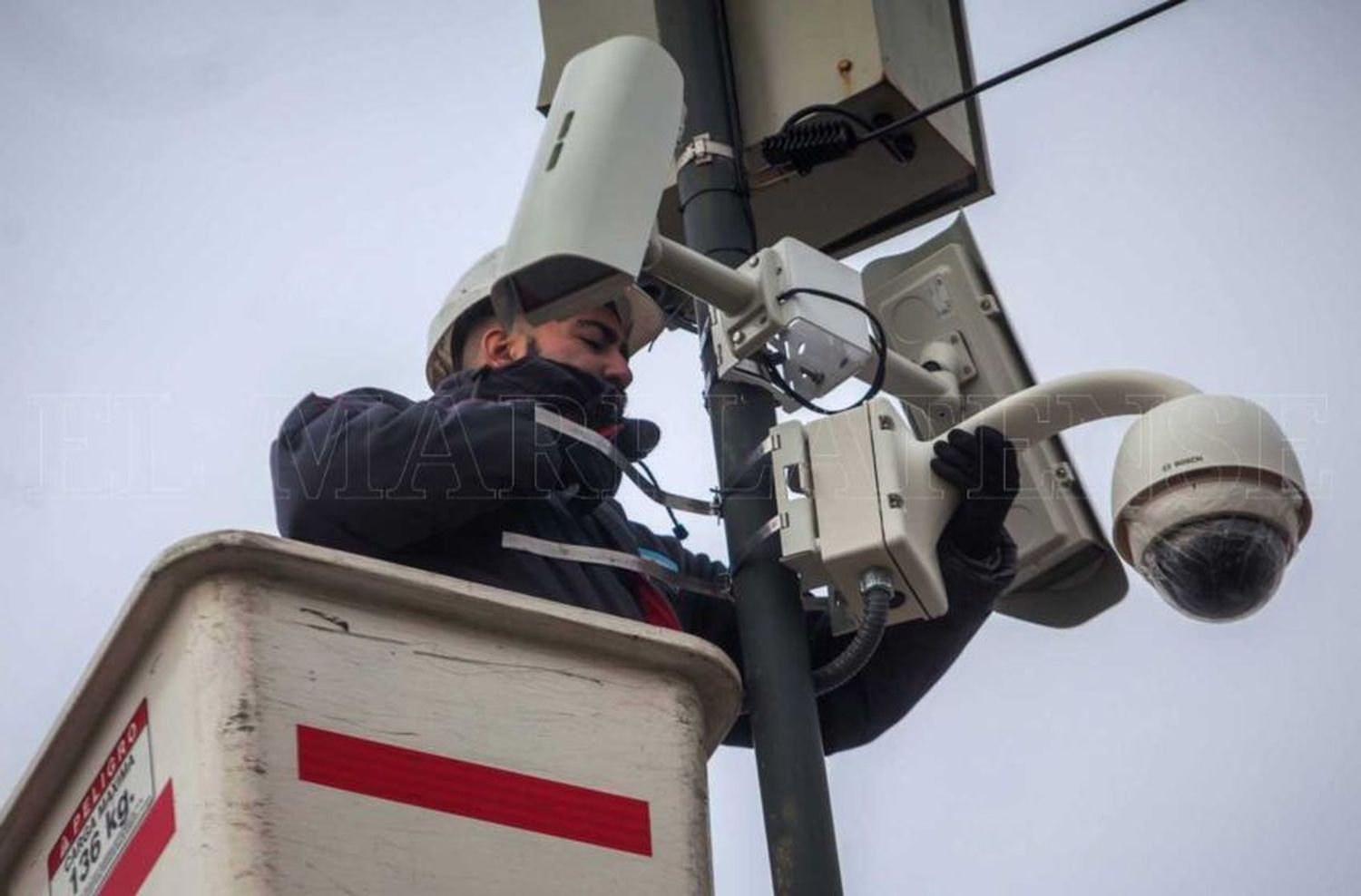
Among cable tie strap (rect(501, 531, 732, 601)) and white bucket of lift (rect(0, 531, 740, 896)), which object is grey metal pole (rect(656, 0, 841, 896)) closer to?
cable tie strap (rect(501, 531, 732, 601))

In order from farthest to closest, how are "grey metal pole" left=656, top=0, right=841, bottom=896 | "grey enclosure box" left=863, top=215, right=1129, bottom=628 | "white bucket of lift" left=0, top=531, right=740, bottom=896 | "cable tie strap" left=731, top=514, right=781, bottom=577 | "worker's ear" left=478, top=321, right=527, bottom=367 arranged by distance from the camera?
"worker's ear" left=478, top=321, right=527, bottom=367
"grey enclosure box" left=863, top=215, right=1129, bottom=628
"cable tie strap" left=731, top=514, right=781, bottom=577
"grey metal pole" left=656, top=0, right=841, bottom=896
"white bucket of lift" left=0, top=531, right=740, bottom=896

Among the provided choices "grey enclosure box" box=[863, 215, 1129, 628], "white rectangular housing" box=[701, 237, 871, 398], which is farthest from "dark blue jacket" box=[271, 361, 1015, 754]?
"white rectangular housing" box=[701, 237, 871, 398]

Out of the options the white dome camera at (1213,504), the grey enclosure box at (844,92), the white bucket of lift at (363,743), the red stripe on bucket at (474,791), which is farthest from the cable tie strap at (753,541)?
the grey enclosure box at (844,92)

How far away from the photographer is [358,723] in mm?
2971

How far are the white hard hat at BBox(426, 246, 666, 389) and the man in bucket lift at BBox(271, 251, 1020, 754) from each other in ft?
0.89

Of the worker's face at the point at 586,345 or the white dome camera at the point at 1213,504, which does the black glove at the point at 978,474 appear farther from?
the worker's face at the point at 586,345

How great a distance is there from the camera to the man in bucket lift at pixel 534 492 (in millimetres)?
3939

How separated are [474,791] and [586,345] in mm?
1699

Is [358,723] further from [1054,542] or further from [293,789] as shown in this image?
[1054,542]

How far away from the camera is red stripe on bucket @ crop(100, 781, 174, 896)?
292cm

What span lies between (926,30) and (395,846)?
2.74 meters

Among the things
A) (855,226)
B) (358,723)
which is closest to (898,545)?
(358,723)

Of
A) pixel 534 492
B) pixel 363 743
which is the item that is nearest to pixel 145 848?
pixel 363 743

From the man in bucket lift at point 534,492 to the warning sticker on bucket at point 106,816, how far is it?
2.91 feet
